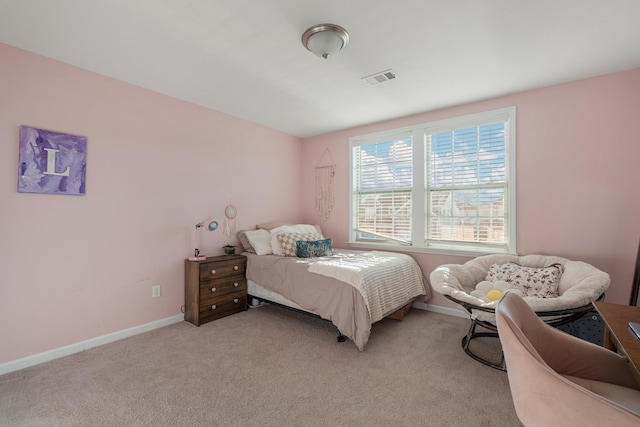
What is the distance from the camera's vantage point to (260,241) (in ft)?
12.3

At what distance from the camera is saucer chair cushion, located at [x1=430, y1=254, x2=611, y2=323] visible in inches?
78.1

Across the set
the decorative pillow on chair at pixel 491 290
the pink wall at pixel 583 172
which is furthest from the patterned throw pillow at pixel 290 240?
the pink wall at pixel 583 172

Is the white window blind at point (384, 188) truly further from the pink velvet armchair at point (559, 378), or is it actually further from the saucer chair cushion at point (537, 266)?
the pink velvet armchair at point (559, 378)

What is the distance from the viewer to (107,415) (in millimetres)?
1715

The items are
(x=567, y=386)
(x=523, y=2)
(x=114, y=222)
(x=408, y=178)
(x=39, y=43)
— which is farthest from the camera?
(x=408, y=178)

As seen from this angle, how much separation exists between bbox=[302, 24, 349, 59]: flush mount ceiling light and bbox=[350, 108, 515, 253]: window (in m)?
1.95

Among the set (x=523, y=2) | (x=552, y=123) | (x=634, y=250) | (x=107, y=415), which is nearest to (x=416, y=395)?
(x=107, y=415)

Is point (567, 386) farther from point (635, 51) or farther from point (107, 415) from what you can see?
point (635, 51)

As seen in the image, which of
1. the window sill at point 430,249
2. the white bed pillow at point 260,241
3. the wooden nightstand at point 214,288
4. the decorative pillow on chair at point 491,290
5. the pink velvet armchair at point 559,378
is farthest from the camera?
the white bed pillow at point 260,241

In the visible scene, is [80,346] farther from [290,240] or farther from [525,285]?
[525,285]

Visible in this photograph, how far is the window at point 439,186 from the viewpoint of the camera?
3176 mm

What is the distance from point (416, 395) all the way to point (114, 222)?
2.93 metres

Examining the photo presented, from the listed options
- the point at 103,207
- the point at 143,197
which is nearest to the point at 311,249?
the point at 143,197

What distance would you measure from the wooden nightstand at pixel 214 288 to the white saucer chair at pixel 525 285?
2204 mm
